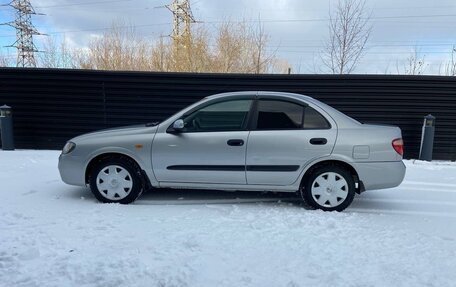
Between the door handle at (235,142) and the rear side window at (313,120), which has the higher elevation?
the rear side window at (313,120)

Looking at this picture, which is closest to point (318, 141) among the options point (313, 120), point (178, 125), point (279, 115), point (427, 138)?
point (313, 120)

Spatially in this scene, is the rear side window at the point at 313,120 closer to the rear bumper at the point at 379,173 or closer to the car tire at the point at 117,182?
the rear bumper at the point at 379,173

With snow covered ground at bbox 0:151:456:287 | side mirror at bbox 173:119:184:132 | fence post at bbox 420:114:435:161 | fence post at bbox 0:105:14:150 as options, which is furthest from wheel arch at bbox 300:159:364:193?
fence post at bbox 0:105:14:150

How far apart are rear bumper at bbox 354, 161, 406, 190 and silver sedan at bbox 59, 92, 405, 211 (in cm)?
1

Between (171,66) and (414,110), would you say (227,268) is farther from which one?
(171,66)

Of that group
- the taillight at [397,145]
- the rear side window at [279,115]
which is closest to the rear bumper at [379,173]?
the taillight at [397,145]

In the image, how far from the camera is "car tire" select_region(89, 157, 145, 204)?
17.1 ft

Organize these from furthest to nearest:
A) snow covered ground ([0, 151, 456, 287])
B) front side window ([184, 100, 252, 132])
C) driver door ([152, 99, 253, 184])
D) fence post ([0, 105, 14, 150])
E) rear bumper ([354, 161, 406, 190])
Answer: fence post ([0, 105, 14, 150]) → front side window ([184, 100, 252, 132]) → driver door ([152, 99, 253, 184]) → rear bumper ([354, 161, 406, 190]) → snow covered ground ([0, 151, 456, 287])

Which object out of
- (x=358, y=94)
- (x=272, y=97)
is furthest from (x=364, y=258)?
(x=358, y=94)

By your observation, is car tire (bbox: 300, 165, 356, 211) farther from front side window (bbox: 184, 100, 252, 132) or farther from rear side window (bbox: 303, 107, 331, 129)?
front side window (bbox: 184, 100, 252, 132)

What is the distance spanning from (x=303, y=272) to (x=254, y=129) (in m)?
2.25

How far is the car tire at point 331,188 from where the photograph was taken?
502 cm

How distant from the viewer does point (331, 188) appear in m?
5.05

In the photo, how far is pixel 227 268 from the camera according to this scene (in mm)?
3389
